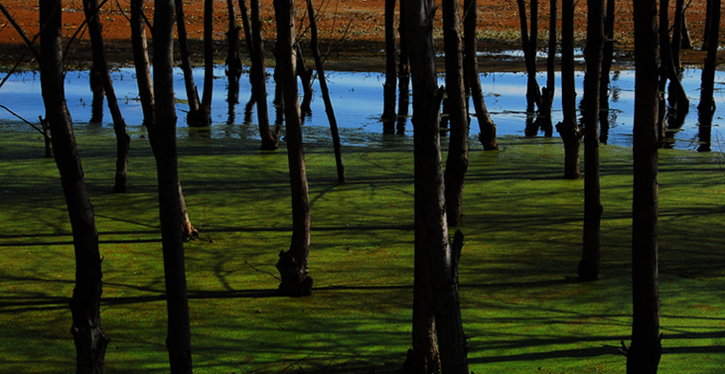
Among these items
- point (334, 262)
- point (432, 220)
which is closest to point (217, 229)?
point (334, 262)

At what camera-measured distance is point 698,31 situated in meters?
37.1

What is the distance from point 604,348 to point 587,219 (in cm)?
130

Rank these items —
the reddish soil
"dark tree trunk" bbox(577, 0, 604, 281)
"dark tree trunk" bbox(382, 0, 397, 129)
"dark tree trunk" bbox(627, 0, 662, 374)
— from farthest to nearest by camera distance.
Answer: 1. the reddish soil
2. "dark tree trunk" bbox(382, 0, 397, 129)
3. "dark tree trunk" bbox(577, 0, 604, 281)
4. "dark tree trunk" bbox(627, 0, 662, 374)

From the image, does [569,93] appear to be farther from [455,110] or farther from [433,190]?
[433,190]

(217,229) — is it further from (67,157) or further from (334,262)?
(67,157)

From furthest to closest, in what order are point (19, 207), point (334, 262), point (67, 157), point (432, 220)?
point (19, 207), point (334, 262), point (67, 157), point (432, 220)

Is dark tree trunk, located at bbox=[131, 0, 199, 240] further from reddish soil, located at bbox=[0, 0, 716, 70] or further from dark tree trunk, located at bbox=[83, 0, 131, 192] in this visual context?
reddish soil, located at bbox=[0, 0, 716, 70]

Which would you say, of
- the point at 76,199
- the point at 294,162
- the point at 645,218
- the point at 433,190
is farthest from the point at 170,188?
the point at 294,162

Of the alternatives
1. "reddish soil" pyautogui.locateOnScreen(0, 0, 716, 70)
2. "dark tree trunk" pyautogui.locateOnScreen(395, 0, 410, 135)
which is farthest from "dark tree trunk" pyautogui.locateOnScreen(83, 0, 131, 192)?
"reddish soil" pyautogui.locateOnScreen(0, 0, 716, 70)

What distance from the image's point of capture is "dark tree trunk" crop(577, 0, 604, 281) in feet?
16.4

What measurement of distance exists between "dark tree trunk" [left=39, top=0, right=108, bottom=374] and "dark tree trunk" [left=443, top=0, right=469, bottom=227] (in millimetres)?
3839

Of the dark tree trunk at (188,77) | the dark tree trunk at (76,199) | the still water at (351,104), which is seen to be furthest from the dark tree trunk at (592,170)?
the dark tree trunk at (188,77)

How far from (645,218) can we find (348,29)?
21.1 m

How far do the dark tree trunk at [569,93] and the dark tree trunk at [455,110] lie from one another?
1186mm
